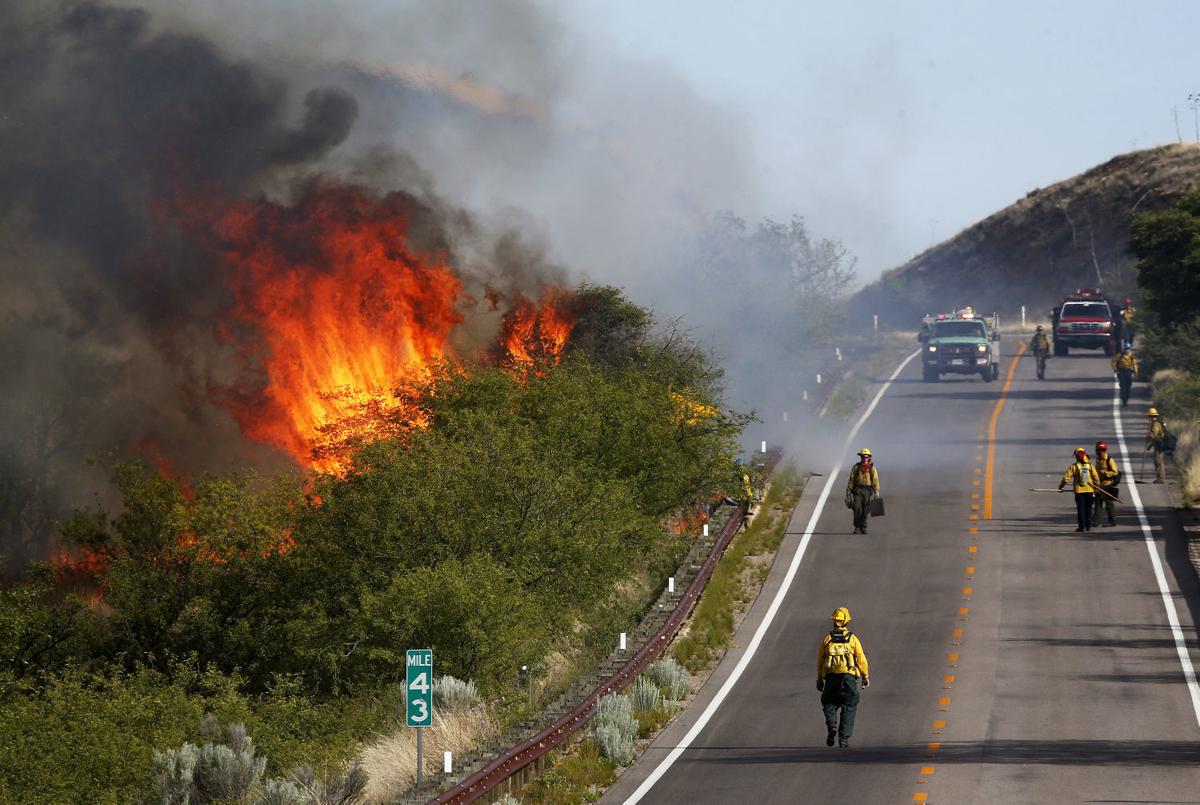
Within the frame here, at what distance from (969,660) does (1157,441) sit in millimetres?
15658

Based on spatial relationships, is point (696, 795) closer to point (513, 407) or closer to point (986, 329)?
point (513, 407)

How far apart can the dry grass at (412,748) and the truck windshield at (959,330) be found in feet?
149

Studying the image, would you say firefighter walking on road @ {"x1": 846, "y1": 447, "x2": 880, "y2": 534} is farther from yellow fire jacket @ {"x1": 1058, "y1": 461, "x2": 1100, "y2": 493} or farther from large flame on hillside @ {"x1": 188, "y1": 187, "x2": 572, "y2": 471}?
large flame on hillside @ {"x1": 188, "y1": 187, "x2": 572, "y2": 471}

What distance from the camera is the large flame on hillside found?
50.0 metres

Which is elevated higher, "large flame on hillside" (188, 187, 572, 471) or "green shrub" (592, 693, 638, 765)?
"large flame on hillside" (188, 187, 572, 471)

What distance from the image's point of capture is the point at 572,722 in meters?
21.9

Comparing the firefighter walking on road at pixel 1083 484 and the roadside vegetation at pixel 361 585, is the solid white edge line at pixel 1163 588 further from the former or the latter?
the roadside vegetation at pixel 361 585

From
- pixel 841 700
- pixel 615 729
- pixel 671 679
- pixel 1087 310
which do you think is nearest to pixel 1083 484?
pixel 671 679

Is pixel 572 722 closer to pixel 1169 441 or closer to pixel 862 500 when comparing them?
pixel 862 500

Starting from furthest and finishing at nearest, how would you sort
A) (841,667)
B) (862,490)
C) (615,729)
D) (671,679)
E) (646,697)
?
1. (862,490)
2. (671,679)
3. (646,697)
4. (615,729)
5. (841,667)

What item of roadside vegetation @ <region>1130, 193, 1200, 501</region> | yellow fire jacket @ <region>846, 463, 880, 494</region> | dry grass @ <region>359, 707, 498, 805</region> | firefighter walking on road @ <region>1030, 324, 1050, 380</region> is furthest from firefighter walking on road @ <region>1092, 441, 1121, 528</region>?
firefighter walking on road @ <region>1030, 324, 1050, 380</region>

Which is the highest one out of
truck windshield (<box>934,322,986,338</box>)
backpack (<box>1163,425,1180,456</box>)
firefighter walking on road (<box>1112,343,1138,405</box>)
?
truck windshield (<box>934,322,986,338</box>)

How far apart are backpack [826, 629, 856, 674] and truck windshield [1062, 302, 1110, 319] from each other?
51.5m

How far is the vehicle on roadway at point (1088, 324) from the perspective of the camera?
69375 mm
